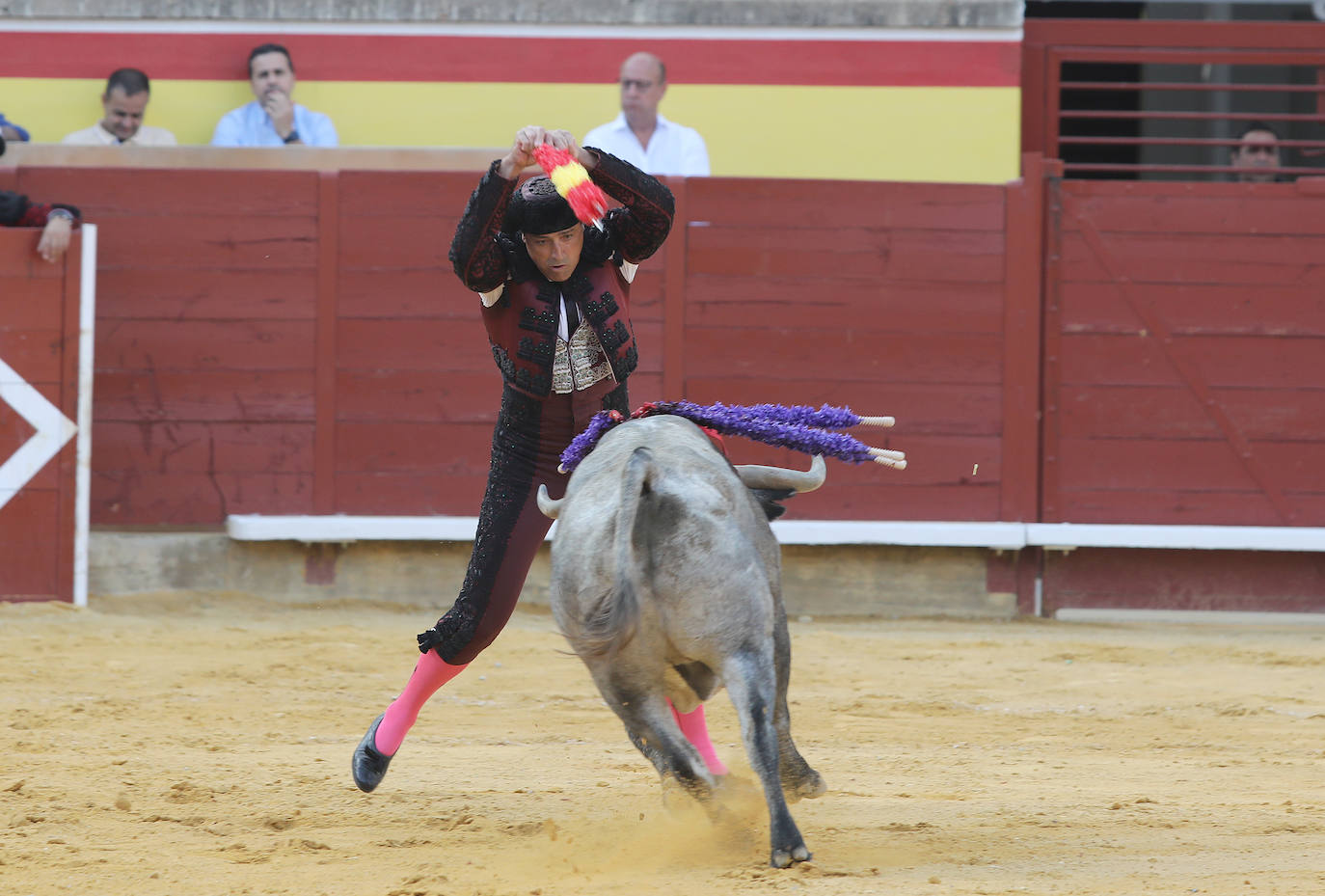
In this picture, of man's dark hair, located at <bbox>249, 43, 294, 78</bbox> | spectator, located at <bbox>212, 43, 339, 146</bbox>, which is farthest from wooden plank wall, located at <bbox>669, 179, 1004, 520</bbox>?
man's dark hair, located at <bbox>249, 43, 294, 78</bbox>

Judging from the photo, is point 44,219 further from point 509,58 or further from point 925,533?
point 925,533

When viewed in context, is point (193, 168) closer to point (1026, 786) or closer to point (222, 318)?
point (222, 318)

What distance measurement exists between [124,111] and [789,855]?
5.37 metres

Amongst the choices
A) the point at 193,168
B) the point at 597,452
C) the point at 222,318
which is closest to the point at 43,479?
the point at 222,318

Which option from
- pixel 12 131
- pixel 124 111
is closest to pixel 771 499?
pixel 124 111

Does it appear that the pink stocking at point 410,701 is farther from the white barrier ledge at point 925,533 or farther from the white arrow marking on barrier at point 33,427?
the white arrow marking on barrier at point 33,427

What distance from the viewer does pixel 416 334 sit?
6629mm

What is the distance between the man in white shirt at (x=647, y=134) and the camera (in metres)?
6.79

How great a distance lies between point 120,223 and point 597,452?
440 centimetres

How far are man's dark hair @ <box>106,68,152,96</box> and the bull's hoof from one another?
17.7 ft

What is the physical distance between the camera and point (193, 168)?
657 centimetres

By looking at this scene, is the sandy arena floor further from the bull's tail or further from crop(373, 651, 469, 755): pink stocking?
the bull's tail

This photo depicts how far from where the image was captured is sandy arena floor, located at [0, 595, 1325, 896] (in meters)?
2.73

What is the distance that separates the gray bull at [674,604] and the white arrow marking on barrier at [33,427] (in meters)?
4.07
